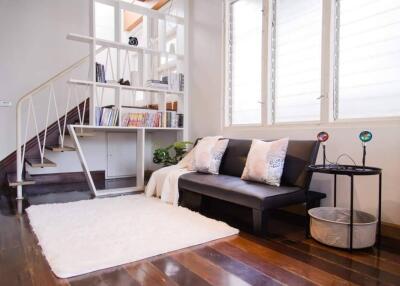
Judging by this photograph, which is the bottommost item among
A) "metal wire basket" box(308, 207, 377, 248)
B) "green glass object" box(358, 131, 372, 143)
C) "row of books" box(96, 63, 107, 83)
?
"metal wire basket" box(308, 207, 377, 248)

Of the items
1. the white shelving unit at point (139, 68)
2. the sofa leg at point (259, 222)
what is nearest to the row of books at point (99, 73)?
the white shelving unit at point (139, 68)

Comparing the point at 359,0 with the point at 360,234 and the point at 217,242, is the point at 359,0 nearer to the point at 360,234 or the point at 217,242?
the point at 360,234

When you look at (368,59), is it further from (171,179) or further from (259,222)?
(171,179)

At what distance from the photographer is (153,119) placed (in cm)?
410

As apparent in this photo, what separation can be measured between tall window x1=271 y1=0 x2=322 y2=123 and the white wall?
0.76 ft

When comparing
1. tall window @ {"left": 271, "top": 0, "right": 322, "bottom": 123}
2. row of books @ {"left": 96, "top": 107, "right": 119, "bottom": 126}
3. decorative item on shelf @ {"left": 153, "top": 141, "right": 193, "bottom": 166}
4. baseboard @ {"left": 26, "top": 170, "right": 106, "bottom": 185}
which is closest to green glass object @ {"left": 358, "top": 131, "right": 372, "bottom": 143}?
tall window @ {"left": 271, "top": 0, "right": 322, "bottom": 123}

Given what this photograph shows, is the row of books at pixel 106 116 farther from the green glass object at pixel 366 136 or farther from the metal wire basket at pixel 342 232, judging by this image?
the green glass object at pixel 366 136

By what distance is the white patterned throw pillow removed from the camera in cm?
252

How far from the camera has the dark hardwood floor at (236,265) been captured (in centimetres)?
156

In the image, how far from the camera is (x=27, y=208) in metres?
2.97

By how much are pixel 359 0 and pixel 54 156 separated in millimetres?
4810

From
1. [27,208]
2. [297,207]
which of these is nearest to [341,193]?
[297,207]

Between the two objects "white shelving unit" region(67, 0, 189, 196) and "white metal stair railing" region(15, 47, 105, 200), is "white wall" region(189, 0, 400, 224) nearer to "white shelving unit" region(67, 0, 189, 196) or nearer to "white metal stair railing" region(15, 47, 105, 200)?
"white shelving unit" region(67, 0, 189, 196)

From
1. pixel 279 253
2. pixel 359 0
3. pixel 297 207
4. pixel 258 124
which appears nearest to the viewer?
pixel 279 253
